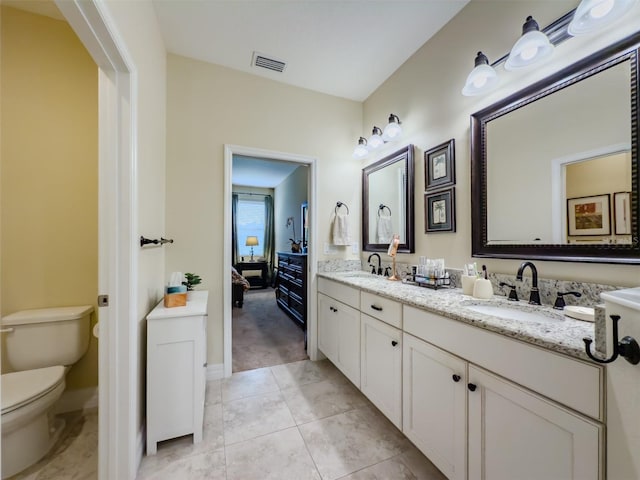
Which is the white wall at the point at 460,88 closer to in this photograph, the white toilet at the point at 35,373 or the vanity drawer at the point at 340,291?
the vanity drawer at the point at 340,291

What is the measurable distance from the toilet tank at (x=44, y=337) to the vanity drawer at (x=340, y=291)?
1.80 m

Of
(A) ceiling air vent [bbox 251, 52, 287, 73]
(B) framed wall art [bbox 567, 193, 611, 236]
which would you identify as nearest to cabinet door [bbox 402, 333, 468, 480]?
(B) framed wall art [bbox 567, 193, 611, 236]

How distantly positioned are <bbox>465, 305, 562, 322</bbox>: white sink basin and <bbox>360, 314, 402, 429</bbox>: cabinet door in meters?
0.46

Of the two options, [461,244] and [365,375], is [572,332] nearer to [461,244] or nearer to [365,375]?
[461,244]

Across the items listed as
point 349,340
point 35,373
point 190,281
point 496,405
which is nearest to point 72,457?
point 35,373

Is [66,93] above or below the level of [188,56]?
below

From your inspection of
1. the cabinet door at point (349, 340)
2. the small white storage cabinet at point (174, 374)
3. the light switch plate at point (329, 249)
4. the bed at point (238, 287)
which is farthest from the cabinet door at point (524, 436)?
the bed at point (238, 287)

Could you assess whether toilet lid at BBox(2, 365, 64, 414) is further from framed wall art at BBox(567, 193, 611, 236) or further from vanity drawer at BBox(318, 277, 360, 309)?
framed wall art at BBox(567, 193, 611, 236)

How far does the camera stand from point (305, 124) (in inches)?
102

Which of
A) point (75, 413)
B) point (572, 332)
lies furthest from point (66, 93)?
point (572, 332)

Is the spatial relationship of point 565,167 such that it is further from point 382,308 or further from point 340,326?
point 340,326

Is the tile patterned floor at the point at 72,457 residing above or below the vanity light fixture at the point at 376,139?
below

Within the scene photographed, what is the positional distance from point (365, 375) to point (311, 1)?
257cm

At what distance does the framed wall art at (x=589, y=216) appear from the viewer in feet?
3.45
